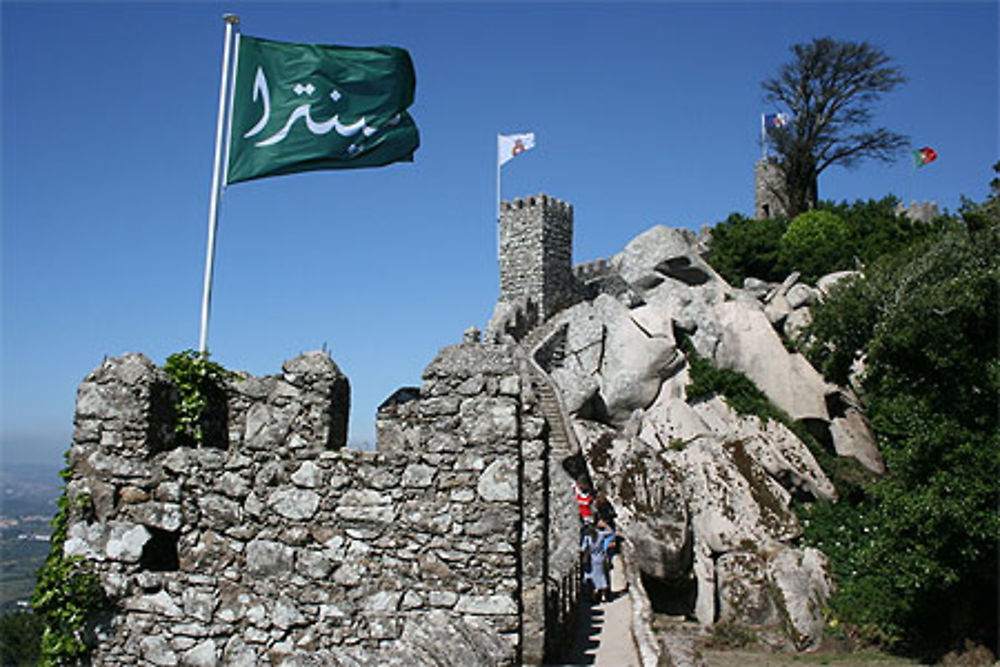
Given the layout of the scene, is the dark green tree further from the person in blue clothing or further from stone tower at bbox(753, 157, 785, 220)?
stone tower at bbox(753, 157, 785, 220)

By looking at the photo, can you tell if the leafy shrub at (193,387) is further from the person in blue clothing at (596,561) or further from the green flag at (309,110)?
the person in blue clothing at (596,561)

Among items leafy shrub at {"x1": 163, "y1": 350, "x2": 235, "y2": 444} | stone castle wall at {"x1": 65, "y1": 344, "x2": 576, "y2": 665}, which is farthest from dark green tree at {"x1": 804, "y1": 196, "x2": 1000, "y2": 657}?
leafy shrub at {"x1": 163, "y1": 350, "x2": 235, "y2": 444}

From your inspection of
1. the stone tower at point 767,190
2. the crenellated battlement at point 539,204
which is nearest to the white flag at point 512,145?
the crenellated battlement at point 539,204

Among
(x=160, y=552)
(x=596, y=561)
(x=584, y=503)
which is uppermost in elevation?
(x=584, y=503)

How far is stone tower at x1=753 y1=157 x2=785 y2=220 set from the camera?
139 ft

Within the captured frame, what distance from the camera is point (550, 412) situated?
20.3 metres

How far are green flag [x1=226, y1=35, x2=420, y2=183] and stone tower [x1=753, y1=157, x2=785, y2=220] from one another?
36611mm

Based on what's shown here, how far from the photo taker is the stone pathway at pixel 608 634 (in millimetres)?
7914

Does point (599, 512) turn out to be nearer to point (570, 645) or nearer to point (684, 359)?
point (570, 645)

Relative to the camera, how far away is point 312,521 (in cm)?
579

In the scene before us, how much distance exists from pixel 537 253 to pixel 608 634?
2595 cm

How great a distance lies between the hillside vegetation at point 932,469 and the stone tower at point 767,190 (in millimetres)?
24128

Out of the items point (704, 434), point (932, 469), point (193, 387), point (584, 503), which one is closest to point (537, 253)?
point (704, 434)

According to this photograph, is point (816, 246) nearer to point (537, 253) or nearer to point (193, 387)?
point (537, 253)
